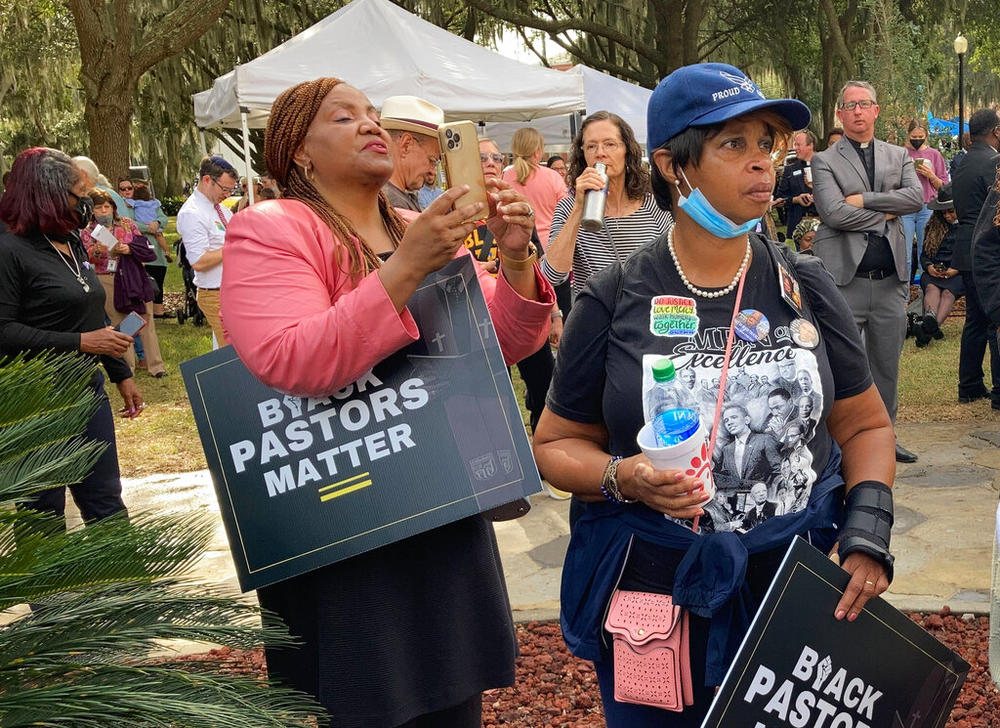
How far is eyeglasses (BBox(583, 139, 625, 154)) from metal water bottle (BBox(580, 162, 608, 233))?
382 millimetres

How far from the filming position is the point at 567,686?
13.8 feet

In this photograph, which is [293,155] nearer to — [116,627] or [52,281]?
[116,627]

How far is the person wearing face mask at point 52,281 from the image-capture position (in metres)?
4.34

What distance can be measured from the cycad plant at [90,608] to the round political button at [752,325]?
46.7 inches

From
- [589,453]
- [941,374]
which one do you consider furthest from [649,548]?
[941,374]

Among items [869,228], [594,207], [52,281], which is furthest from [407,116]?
[869,228]

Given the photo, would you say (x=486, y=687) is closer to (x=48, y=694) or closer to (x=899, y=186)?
(x=48, y=694)

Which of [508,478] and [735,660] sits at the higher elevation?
[508,478]

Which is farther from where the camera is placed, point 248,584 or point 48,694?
point 248,584

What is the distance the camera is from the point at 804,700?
218cm

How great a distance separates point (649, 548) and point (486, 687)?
533 millimetres

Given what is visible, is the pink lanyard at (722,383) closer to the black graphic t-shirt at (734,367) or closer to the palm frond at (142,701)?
the black graphic t-shirt at (734,367)

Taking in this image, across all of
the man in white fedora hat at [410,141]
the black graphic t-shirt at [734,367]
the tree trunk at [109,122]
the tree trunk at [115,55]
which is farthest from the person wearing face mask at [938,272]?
the tree trunk at [109,122]

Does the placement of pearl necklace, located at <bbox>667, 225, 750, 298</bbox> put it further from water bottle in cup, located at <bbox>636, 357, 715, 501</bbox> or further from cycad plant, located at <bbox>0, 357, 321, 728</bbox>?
cycad plant, located at <bbox>0, 357, 321, 728</bbox>
